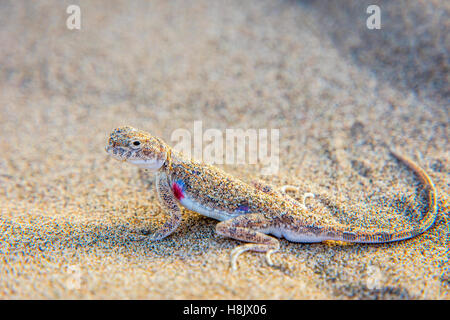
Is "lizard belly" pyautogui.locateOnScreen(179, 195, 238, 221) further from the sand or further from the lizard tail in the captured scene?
the lizard tail

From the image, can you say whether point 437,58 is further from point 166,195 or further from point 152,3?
point 152,3

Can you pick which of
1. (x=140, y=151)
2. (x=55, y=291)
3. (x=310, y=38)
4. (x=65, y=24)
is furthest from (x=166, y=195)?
(x=65, y=24)

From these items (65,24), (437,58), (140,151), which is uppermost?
(65,24)

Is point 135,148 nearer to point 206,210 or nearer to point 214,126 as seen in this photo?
point 206,210

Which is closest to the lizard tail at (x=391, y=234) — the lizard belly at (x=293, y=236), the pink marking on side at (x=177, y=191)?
the lizard belly at (x=293, y=236)

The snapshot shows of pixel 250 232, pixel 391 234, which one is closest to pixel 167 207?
pixel 250 232
